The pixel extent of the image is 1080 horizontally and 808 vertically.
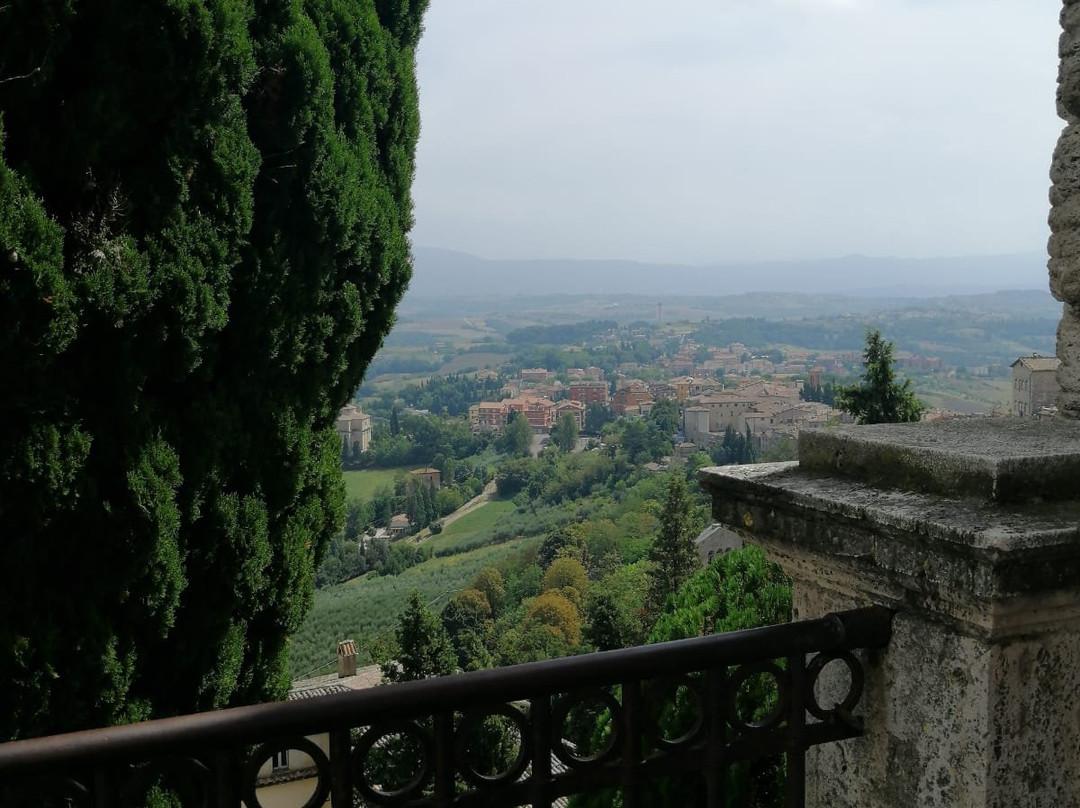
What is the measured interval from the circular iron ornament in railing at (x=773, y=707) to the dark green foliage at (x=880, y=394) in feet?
52.3

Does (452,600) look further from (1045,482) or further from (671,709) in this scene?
(1045,482)

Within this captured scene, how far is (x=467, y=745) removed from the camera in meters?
1.45

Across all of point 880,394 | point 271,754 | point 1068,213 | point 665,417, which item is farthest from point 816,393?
point 271,754

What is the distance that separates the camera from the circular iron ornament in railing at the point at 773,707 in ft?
5.08

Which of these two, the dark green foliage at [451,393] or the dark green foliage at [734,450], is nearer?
the dark green foliage at [734,450]

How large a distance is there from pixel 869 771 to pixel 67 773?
1370 mm

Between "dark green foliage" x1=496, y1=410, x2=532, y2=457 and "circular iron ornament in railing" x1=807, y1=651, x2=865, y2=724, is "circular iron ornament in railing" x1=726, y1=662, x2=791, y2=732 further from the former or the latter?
"dark green foliage" x1=496, y1=410, x2=532, y2=457

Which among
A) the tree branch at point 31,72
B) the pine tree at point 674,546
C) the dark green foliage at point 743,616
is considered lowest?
the pine tree at point 674,546

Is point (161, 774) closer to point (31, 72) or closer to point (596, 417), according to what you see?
point (31, 72)

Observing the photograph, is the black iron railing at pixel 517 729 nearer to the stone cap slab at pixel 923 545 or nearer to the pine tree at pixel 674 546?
the stone cap slab at pixel 923 545

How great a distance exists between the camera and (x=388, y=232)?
6902mm

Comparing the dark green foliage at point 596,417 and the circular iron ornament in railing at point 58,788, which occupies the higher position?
the circular iron ornament in railing at point 58,788

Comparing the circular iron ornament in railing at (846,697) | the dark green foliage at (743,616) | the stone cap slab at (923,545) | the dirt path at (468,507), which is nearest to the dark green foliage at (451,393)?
the dirt path at (468,507)

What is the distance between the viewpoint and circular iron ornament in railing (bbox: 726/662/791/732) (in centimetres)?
155
